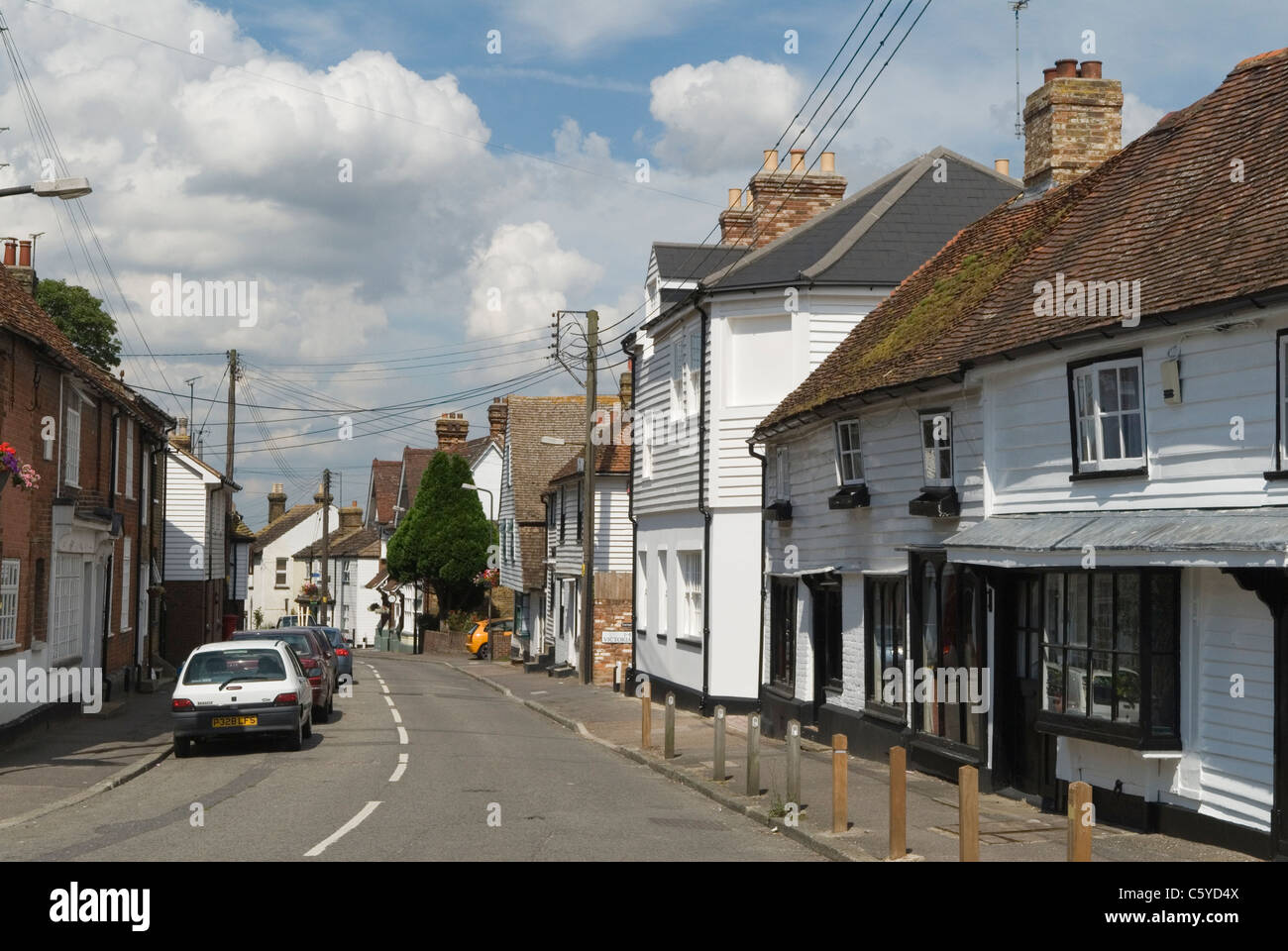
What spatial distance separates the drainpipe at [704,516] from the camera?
25.0 metres

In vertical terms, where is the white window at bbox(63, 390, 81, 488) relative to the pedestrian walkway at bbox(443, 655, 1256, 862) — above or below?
above

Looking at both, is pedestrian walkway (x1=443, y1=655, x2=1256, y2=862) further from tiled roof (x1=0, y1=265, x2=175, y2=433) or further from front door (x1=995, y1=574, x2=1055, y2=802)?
tiled roof (x1=0, y1=265, x2=175, y2=433)

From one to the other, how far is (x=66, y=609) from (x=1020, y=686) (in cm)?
1723

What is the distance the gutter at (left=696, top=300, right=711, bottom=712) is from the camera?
25.0m

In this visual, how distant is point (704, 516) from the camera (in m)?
25.1

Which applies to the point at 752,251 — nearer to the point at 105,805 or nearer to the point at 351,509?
the point at 105,805

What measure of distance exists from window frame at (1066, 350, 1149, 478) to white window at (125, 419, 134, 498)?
76.7ft

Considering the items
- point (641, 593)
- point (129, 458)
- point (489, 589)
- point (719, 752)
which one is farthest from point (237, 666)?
point (489, 589)

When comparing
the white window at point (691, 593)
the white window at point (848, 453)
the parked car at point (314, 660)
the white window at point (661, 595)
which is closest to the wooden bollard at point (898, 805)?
the white window at point (848, 453)

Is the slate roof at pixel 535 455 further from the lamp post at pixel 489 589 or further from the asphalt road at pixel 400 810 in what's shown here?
the asphalt road at pixel 400 810

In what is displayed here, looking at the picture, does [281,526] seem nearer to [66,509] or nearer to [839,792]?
[66,509]

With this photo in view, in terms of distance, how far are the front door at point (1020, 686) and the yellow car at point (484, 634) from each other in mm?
41821

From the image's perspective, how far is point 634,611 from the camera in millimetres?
31516

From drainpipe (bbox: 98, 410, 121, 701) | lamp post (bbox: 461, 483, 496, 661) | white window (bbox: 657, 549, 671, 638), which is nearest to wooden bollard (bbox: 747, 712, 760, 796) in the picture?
white window (bbox: 657, 549, 671, 638)
